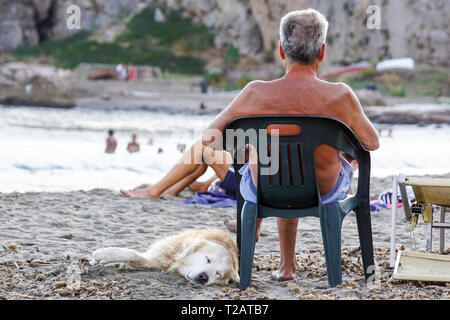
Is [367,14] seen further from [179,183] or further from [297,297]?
[297,297]

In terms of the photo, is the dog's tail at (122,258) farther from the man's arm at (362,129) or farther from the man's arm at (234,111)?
the man's arm at (362,129)

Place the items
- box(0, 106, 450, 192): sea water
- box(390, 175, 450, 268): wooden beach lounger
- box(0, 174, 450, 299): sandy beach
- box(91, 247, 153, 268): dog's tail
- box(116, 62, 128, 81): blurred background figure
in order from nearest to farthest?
box(0, 174, 450, 299): sandy beach
box(390, 175, 450, 268): wooden beach lounger
box(91, 247, 153, 268): dog's tail
box(0, 106, 450, 192): sea water
box(116, 62, 128, 81): blurred background figure

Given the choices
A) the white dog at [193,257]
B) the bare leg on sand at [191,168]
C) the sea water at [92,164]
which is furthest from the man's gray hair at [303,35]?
the sea water at [92,164]

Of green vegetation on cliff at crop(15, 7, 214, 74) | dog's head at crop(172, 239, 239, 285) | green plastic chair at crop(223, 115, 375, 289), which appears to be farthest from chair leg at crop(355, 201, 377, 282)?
green vegetation on cliff at crop(15, 7, 214, 74)

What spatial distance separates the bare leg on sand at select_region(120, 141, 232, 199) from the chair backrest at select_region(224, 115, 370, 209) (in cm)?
335

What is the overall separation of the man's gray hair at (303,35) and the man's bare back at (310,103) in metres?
0.06

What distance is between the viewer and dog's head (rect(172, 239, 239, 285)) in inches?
128

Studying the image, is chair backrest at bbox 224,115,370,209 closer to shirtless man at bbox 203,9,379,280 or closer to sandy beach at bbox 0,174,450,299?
shirtless man at bbox 203,9,379,280

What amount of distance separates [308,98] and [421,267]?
1.13 metres

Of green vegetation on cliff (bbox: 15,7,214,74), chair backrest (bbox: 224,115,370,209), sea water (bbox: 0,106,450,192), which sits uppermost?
green vegetation on cliff (bbox: 15,7,214,74)

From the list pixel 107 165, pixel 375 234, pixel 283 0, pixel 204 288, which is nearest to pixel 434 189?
pixel 204 288

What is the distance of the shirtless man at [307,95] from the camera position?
305 centimetres

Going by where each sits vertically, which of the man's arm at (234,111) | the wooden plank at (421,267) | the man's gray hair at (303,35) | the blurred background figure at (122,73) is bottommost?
the wooden plank at (421,267)

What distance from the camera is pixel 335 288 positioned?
126 inches
